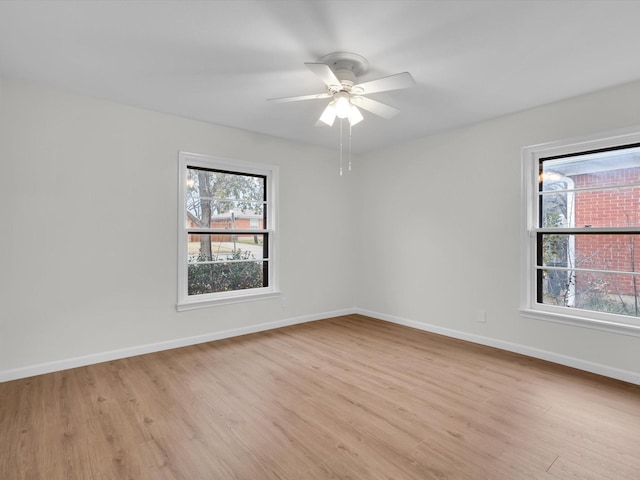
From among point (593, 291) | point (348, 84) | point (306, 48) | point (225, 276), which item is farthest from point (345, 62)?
point (593, 291)

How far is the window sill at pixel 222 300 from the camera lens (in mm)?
3847

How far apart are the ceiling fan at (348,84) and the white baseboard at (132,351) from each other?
271 cm

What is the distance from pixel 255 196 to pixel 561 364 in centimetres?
383

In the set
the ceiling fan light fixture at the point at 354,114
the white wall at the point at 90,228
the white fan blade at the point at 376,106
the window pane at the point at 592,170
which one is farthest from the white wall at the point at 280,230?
the ceiling fan light fixture at the point at 354,114

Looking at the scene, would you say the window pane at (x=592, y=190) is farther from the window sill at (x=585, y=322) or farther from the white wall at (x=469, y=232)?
the window sill at (x=585, y=322)

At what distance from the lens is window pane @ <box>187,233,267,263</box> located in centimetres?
405

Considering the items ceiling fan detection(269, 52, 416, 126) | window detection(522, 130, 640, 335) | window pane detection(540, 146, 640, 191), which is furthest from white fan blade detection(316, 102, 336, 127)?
window pane detection(540, 146, 640, 191)

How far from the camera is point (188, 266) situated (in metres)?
3.98

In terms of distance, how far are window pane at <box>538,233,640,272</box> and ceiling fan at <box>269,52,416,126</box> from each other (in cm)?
218

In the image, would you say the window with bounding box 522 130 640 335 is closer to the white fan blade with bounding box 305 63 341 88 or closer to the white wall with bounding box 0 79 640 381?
the white wall with bounding box 0 79 640 381

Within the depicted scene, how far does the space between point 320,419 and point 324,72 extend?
232 centimetres

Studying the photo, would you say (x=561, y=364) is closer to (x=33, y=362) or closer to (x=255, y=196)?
(x=255, y=196)

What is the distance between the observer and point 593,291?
3260mm

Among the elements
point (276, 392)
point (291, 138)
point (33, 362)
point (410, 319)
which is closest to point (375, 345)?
point (410, 319)
